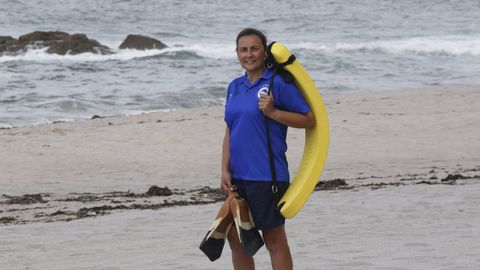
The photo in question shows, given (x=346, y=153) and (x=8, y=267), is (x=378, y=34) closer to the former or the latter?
(x=346, y=153)

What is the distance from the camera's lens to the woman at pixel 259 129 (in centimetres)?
503

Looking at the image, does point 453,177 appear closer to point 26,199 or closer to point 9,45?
point 26,199

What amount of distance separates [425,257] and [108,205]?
4.05 m

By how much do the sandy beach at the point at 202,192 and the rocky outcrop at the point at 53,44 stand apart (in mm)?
12972

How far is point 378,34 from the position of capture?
139 ft

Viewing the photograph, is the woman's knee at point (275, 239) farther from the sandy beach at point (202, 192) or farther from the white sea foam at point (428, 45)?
the white sea foam at point (428, 45)

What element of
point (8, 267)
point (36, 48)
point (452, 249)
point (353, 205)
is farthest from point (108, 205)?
point (36, 48)

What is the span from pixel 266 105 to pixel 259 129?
6.9 inches

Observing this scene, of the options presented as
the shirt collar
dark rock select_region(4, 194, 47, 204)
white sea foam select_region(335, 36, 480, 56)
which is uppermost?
the shirt collar

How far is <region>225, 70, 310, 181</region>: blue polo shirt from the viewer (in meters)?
5.04

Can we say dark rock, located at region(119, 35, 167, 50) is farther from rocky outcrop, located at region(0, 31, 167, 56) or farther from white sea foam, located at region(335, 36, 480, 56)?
white sea foam, located at region(335, 36, 480, 56)

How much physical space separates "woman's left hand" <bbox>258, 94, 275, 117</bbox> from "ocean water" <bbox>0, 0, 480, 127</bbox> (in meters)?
13.5

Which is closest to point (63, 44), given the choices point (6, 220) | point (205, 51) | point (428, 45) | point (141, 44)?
point (141, 44)

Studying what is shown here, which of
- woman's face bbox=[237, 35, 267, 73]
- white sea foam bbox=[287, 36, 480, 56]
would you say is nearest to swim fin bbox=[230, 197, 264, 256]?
woman's face bbox=[237, 35, 267, 73]
